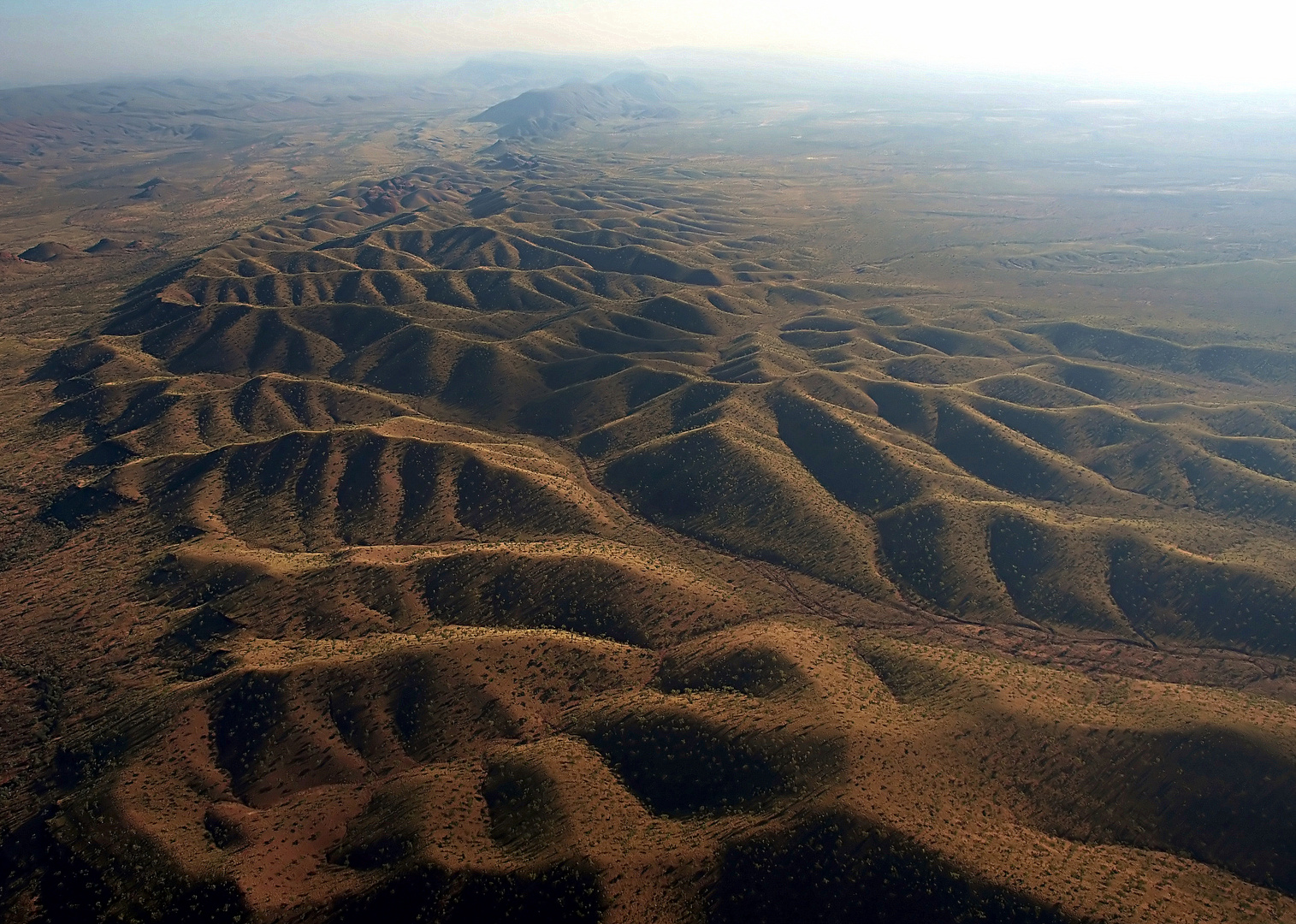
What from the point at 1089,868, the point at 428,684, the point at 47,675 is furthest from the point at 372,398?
the point at 1089,868

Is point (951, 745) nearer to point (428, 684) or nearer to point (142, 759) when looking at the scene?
point (428, 684)

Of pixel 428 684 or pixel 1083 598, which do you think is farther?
pixel 1083 598

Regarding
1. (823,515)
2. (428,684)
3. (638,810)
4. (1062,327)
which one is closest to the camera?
(638,810)

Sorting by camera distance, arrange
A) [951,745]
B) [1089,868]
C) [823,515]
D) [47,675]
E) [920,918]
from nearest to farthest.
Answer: [920,918], [1089,868], [951,745], [47,675], [823,515]

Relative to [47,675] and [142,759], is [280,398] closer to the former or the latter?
[47,675]

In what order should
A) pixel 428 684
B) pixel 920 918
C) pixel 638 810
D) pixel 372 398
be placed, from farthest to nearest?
pixel 372 398
pixel 428 684
pixel 638 810
pixel 920 918

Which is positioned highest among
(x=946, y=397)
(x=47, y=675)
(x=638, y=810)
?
(x=946, y=397)

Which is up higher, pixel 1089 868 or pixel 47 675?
pixel 1089 868

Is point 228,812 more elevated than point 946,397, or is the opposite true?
point 946,397

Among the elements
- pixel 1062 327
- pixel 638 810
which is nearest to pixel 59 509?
pixel 638 810
